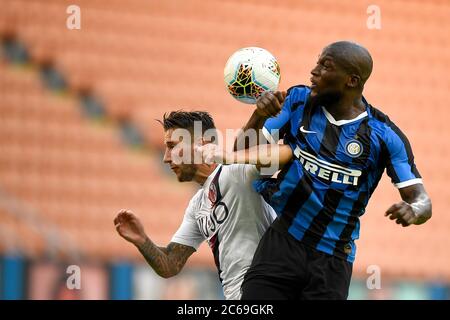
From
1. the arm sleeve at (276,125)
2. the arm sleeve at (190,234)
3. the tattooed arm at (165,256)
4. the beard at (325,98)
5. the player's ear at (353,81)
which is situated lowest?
the tattooed arm at (165,256)

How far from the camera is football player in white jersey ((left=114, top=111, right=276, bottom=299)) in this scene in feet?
17.9

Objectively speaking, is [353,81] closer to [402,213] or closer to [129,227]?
[402,213]

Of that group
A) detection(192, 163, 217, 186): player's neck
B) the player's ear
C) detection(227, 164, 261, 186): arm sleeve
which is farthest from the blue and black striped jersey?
detection(192, 163, 217, 186): player's neck

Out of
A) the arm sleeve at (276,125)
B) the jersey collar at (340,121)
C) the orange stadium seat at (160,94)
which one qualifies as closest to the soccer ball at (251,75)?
the arm sleeve at (276,125)

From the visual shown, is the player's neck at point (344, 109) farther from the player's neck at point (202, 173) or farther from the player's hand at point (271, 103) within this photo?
the player's neck at point (202, 173)

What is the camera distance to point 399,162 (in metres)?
5.06

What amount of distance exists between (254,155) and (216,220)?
2.63ft

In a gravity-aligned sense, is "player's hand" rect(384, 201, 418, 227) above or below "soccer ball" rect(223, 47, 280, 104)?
below

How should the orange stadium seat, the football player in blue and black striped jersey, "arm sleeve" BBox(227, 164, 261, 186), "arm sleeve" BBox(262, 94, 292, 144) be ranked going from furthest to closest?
the orange stadium seat, "arm sleeve" BBox(227, 164, 261, 186), "arm sleeve" BBox(262, 94, 292, 144), the football player in blue and black striped jersey

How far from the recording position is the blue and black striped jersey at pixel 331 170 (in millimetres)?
5055

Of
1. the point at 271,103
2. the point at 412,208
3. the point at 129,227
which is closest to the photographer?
the point at 412,208

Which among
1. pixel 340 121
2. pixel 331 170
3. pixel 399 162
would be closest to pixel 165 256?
pixel 331 170

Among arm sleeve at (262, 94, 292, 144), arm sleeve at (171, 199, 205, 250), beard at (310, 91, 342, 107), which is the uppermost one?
beard at (310, 91, 342, 107)

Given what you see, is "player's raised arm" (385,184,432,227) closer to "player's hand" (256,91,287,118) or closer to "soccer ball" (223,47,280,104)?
"player's hand" (256,91,287,118)
